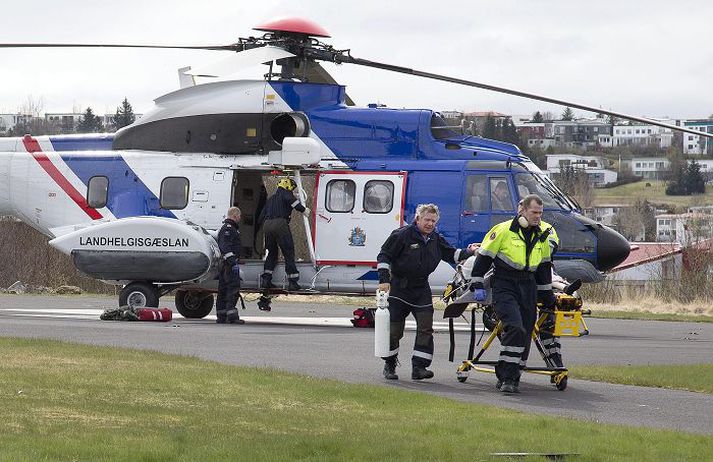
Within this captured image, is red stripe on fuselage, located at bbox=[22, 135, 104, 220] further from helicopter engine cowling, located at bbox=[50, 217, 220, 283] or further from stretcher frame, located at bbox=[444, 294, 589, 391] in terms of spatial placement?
stretcher frame, located at bbox=[444, 294, 589, 391]

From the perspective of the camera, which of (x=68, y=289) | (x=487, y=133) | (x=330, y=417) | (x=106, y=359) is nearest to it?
(x=330, y=417)

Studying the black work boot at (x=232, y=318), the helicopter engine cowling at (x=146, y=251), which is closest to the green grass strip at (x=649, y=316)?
the black work boot at (x=232, y=318)

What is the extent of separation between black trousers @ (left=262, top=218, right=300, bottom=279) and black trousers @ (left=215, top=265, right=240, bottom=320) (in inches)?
30.2

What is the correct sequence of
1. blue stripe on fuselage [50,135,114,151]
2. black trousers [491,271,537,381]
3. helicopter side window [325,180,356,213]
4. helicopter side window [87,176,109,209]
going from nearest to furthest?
black trousers [491,271,537,381] < helicopter side window [325,180,356,213] < helicopter side window [87,176,109,209] < blue stripe on fuselage [50,135,114,151]

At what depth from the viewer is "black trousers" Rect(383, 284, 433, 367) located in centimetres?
1524

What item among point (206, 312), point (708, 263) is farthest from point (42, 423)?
point (708, 263)

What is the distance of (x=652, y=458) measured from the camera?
33.5 ft

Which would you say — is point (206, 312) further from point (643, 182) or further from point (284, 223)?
point (643, 182)

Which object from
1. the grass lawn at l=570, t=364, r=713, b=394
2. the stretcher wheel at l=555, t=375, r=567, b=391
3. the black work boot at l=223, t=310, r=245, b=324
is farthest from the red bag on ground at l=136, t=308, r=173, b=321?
the stretcher wheel at l=555, t=375, r=567, b=391

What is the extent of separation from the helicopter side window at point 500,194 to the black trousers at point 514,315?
821 centimetres

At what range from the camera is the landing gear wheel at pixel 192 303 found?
25.2m

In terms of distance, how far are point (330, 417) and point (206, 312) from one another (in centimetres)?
1389

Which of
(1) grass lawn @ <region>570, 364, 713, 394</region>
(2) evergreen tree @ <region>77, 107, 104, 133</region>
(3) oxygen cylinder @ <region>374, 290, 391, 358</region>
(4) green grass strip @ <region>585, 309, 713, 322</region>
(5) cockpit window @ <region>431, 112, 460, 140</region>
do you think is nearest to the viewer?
(1) grass lawn @ <region>570, 364, 713, 394</region>

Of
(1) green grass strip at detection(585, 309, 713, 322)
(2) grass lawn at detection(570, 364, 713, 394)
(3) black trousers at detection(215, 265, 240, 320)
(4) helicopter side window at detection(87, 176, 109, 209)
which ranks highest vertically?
(4) helicopter side window at detection(87, 176, 109, 209)
